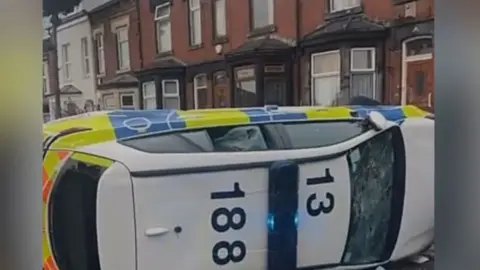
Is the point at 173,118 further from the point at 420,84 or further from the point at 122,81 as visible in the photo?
the point at 420,84

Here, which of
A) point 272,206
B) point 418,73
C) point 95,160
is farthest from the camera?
point 418,73

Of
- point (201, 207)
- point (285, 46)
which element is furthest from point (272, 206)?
point (285, 46)

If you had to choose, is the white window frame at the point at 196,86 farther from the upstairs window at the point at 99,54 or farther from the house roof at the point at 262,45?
the upstairs window at the point at 99,54

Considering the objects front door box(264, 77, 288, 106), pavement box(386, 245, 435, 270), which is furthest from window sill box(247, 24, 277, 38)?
pavement box(386, 245, 435, 270)

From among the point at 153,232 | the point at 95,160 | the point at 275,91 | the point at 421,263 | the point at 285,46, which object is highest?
the point at 285,46

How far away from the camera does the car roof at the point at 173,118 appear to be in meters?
1.14

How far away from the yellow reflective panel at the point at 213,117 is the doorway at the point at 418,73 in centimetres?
41

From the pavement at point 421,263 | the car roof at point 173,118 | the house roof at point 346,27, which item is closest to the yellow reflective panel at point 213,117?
the car roof at point 173,118

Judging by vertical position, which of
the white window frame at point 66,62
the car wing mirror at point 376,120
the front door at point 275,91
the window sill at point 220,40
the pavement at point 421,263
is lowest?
the pavement at point 421,263

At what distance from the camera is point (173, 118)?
121cm

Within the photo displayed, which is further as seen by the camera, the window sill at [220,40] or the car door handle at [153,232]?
the window sill at [220,40]

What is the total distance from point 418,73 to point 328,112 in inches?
9.7

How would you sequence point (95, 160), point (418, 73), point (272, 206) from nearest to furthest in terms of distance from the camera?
point (95, 160)
point (272, 206)
point (418, 73)

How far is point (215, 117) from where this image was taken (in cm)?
122
